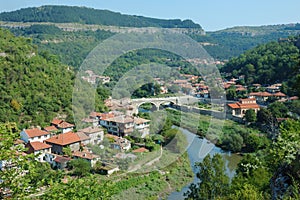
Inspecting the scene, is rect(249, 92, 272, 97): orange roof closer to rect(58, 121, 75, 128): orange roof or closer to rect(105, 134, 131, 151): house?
rect(58, 121, 75, 128): orange roof

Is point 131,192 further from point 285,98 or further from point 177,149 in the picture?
point 285,98

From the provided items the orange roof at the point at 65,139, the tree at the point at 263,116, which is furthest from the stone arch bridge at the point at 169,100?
the orange roof at the point at 65,139

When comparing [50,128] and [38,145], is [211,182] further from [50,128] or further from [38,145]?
[50,128]

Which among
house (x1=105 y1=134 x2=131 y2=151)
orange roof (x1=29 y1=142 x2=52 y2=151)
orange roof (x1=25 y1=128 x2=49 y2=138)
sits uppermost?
house (x1=105 y1=134 x2=131 y2=151)

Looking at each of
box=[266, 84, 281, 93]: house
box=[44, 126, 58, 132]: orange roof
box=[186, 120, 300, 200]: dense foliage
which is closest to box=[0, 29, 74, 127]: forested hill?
box=[44, 126, 58, 132]: orange roof

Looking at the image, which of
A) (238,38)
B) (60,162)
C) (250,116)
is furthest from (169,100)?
(238,38)
